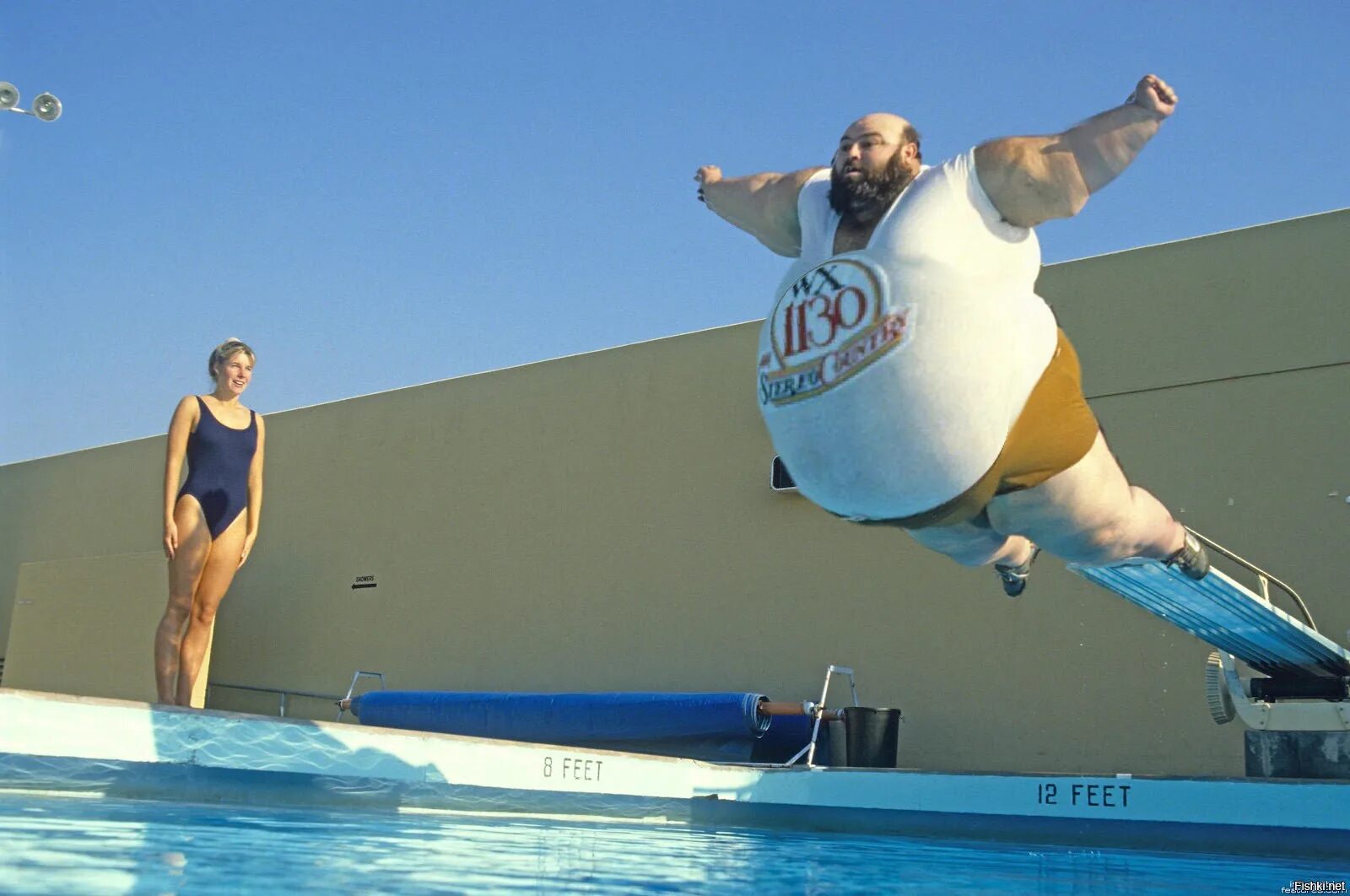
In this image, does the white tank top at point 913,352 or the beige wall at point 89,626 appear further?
the beige wall at point 89,626

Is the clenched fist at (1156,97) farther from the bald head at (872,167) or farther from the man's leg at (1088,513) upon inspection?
the man's leg at (1088,513)

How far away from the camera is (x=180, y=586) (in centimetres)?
521

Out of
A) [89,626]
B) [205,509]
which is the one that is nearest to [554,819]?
[205,509]

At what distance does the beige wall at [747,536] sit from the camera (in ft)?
23.0

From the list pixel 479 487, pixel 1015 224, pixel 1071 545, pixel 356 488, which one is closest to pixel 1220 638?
pixel 1071 545

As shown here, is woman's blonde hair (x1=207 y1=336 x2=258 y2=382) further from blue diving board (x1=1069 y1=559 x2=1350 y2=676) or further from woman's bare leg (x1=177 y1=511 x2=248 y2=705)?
blue diving board (x1=1069 y1=559 x2=1350 y2=676)

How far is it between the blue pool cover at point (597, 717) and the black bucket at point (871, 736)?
529 millimetres

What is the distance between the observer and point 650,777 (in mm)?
5297

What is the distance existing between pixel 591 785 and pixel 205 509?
1928mm

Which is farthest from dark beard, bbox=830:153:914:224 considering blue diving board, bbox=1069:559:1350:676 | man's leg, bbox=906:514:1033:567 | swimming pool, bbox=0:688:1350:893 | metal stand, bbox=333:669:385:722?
metal stand, bbox=333:669:385:722

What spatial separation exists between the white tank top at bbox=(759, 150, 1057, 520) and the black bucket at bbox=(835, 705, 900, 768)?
16.1 ft

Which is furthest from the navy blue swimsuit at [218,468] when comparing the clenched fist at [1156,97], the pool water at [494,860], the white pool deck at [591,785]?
the clenched fist at [1156,97]

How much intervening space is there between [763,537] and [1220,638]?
14.9 ft

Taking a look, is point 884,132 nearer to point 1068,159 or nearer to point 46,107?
point 1068,159
